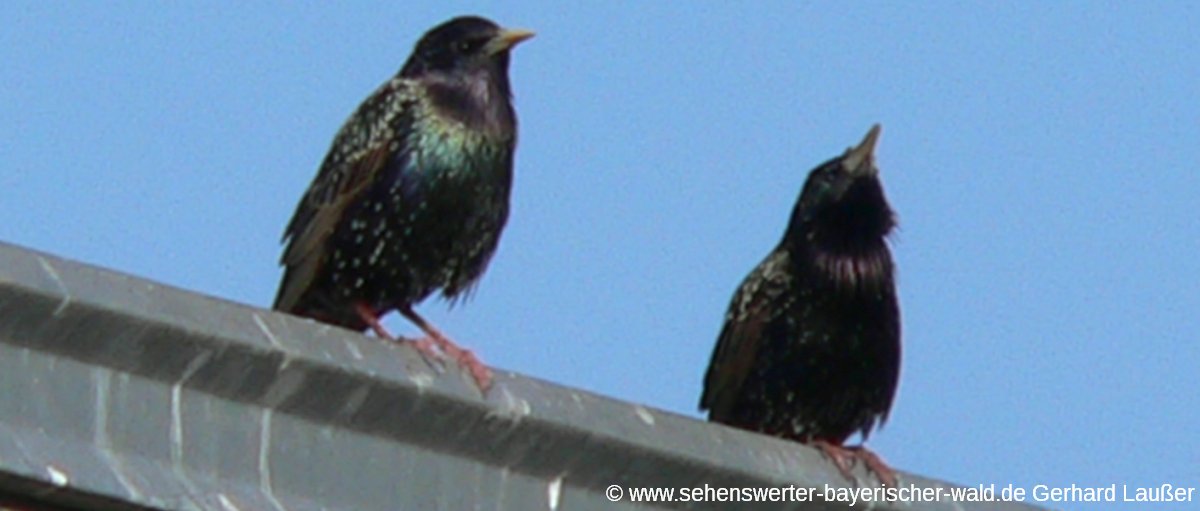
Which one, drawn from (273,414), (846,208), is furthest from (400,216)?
(273,414)

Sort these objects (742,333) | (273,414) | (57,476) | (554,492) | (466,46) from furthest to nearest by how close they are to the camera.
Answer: (466,46)
(742,333)
(554,492)
(273,414)
(57,476)

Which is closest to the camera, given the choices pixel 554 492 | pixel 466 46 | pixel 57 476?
pixel 57 476

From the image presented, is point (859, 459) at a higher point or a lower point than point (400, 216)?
lower

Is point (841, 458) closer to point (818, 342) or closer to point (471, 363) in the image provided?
point (471, 363)

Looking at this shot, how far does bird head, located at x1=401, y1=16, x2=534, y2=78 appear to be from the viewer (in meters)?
9.77

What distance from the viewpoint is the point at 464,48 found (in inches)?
388

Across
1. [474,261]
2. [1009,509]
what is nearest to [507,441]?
[1009,509]

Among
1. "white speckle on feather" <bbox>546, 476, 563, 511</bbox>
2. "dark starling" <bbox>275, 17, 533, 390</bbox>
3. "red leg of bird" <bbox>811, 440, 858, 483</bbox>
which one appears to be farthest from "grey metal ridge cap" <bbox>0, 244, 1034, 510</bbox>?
"dark starling" <bbox>275, 17, 533, 390</bbox>

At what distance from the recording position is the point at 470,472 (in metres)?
5.66

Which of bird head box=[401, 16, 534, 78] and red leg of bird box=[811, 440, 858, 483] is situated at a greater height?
bird head box=[401, 16, 534, 78]

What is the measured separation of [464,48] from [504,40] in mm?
126

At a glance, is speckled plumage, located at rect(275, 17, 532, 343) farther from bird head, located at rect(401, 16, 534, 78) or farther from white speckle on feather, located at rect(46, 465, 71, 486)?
white speckle on feather, located at rect(46, 465, 71, 486)

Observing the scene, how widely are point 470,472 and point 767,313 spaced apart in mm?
3870

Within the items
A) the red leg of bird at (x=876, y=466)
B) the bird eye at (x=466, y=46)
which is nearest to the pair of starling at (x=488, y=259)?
the bird eye at (x=466, y=46)
